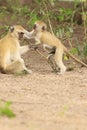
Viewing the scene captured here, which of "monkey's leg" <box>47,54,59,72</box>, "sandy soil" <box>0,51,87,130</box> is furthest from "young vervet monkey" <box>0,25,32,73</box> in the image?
"monkey's leg" <box>47,54,59,72</box>

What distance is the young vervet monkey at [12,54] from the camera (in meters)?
11.9

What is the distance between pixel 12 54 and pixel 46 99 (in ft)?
10.3

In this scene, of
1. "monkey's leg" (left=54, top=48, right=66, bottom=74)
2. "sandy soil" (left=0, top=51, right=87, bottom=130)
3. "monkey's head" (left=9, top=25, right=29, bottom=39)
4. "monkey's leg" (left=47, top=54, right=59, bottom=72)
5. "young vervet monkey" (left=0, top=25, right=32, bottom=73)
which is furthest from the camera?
"monkey's head" (left=9, top=25, right=29, bottom=39)

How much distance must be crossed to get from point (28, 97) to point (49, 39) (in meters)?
3.32

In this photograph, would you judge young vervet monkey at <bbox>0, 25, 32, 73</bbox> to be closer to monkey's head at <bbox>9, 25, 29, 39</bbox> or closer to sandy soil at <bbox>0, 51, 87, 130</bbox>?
monkey's head at <bbox>9, 25, 29, 39</bbox>

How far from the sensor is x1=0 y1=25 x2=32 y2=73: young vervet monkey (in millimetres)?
11859

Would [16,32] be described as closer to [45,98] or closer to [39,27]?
[39,27]

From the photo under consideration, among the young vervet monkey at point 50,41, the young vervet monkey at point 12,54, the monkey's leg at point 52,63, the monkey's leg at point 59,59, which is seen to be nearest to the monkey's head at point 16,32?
the young vervet monkey at point 12,54

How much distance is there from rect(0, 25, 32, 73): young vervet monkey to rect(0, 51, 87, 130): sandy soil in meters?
0.30

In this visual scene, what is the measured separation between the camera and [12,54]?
12.1 m

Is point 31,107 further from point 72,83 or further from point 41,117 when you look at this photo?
point 72,83

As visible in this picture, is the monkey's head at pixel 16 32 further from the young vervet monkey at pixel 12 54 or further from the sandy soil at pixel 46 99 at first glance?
the sandy soil at pixel 46 99

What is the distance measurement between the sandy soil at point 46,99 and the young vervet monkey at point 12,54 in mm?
299

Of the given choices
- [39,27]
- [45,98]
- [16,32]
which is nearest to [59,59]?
[39,27]
